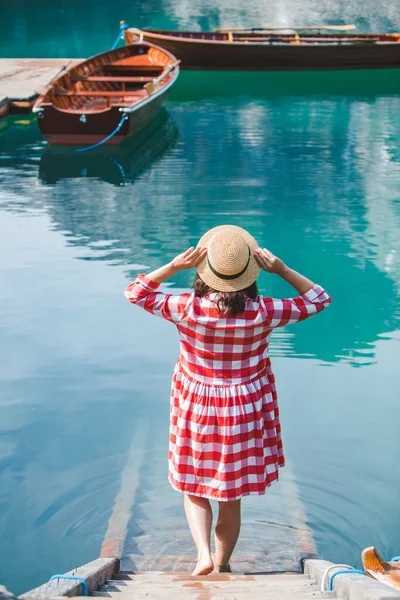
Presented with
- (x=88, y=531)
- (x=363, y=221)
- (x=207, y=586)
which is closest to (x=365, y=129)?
(x=363, y=221)

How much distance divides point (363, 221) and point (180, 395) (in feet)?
20.5

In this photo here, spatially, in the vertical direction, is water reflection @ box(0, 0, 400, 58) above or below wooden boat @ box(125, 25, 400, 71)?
above

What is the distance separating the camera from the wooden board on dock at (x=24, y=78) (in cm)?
1378

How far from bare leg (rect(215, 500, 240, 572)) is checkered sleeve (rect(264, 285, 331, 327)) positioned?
0.64m

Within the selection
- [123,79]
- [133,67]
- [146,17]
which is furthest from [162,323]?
[146,17]

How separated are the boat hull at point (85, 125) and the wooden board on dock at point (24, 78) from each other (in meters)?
1.75

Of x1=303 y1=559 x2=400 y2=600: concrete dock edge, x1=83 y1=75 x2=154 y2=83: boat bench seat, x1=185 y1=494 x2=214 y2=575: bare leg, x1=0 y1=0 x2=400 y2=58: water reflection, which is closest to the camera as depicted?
x1=303 y1=559 x2=400 y2=600: concrete dock edge

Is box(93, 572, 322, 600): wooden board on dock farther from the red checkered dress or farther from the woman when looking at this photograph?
the red checkered dress

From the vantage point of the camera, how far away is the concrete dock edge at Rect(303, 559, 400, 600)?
67.5 inches

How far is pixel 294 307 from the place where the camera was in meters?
2.51

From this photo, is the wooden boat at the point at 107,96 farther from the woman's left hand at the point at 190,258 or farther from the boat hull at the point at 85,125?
the woman's left hand at the point at 190,258

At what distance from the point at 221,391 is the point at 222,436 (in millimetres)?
143

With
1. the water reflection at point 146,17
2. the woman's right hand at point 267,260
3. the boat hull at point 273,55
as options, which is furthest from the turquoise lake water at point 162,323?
the water reflection at point 146,17

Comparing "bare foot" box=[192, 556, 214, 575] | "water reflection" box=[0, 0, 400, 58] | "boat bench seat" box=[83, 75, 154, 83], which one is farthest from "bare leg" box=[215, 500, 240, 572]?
"water reflection" box=[0, 0, 400, 58]
